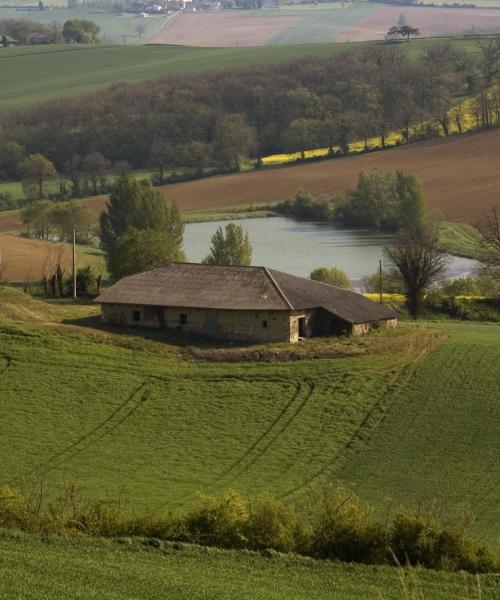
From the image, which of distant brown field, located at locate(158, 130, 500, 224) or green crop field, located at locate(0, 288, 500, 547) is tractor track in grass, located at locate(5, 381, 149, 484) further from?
distant brown field, located at locate(158, 130, 500, 224)

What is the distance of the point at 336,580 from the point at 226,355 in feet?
66.9

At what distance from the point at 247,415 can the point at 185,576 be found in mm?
16797

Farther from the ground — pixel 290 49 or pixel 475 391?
pixel 290 49

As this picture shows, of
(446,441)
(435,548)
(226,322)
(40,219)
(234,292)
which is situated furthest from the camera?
(40,219)

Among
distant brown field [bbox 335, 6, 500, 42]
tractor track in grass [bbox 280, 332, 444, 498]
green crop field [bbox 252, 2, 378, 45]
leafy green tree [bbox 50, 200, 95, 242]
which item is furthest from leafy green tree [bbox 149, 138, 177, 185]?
tractor track in grass [bbox 280, 332, 444, 498]

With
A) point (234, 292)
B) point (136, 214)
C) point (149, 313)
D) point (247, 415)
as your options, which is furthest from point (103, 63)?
point (247, 415)

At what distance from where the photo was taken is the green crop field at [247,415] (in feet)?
109

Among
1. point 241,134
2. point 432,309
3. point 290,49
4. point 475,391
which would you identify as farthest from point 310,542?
point 290,49

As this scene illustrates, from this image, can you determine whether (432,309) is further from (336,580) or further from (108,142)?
(108,142)

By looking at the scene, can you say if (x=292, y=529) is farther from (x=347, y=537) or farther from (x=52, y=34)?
(x=52, y=34)

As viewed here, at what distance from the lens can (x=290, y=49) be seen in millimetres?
150625

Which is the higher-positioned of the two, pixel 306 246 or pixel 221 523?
pixel 221 523

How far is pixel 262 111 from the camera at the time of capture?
129625 mm

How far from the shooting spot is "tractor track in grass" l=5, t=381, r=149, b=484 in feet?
111
